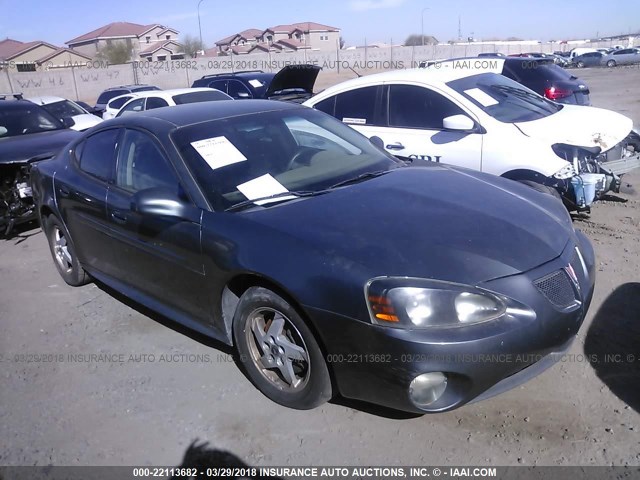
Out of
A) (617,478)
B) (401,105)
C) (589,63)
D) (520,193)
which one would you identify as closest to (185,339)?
(520,193)

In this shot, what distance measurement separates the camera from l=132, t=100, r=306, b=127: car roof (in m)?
3.76

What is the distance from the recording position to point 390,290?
2.49 metres

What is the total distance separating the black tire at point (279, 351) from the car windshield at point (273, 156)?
66 centimetres

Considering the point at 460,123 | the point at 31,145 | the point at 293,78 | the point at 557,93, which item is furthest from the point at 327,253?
the point at 557,93

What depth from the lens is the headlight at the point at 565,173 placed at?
513cm

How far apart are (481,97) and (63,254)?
439 centimetres

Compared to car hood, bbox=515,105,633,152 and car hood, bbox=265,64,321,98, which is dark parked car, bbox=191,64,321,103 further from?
car hood, bbox=515,105,633,152

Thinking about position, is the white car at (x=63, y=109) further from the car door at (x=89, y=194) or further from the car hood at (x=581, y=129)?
the car hood at (x=581, y=129)

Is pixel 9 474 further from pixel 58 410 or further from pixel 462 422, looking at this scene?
pixel 462 422

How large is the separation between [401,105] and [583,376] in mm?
3666

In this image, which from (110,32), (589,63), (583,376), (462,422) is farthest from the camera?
(110,32)

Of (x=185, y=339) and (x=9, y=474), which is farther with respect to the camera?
(x=185, y=339)

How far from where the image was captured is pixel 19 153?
654 centimetres

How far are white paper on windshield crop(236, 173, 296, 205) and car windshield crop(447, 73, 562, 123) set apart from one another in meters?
3.04
